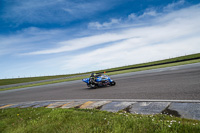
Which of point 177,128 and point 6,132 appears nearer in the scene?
point 177,128

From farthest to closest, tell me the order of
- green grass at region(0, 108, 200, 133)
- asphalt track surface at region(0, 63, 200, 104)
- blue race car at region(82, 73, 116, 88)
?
blue race car at region(82, 73, 116, 88), asphalt track surface at region(0, 63, 200, 104), green grass at region(0, 108, 200, 133)

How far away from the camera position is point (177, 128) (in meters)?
2.80

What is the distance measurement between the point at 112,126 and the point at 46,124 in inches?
78.6

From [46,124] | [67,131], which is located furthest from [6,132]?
[67,131]

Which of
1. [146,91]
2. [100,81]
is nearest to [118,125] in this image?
[146,91]

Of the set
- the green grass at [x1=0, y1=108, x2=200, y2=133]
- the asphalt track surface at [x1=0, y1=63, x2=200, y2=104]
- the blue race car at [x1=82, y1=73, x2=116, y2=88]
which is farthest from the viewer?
the blue race car at [x1=82, y1=73, x2=116, y2=88]

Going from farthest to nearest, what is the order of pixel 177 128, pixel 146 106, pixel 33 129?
1. pixel 146 106
2. pixel 33 129
3. pixel 177 128

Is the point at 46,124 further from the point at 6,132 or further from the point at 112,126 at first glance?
the point at 112,126

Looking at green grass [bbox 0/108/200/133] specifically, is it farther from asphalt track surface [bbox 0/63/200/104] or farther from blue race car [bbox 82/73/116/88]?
blue race car [bbox 82/73/116/88]

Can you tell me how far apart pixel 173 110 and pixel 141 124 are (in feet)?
4.64

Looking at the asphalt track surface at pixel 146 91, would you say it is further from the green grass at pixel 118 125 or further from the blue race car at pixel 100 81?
the green grass at pixel 118 125

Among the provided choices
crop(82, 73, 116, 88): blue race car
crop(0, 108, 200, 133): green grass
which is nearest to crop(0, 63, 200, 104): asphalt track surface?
crop(82, 73, 116, 88): blue race car

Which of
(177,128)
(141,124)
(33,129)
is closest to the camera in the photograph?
(177,128)

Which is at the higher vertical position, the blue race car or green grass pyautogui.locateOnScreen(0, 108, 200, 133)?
the blue race car
